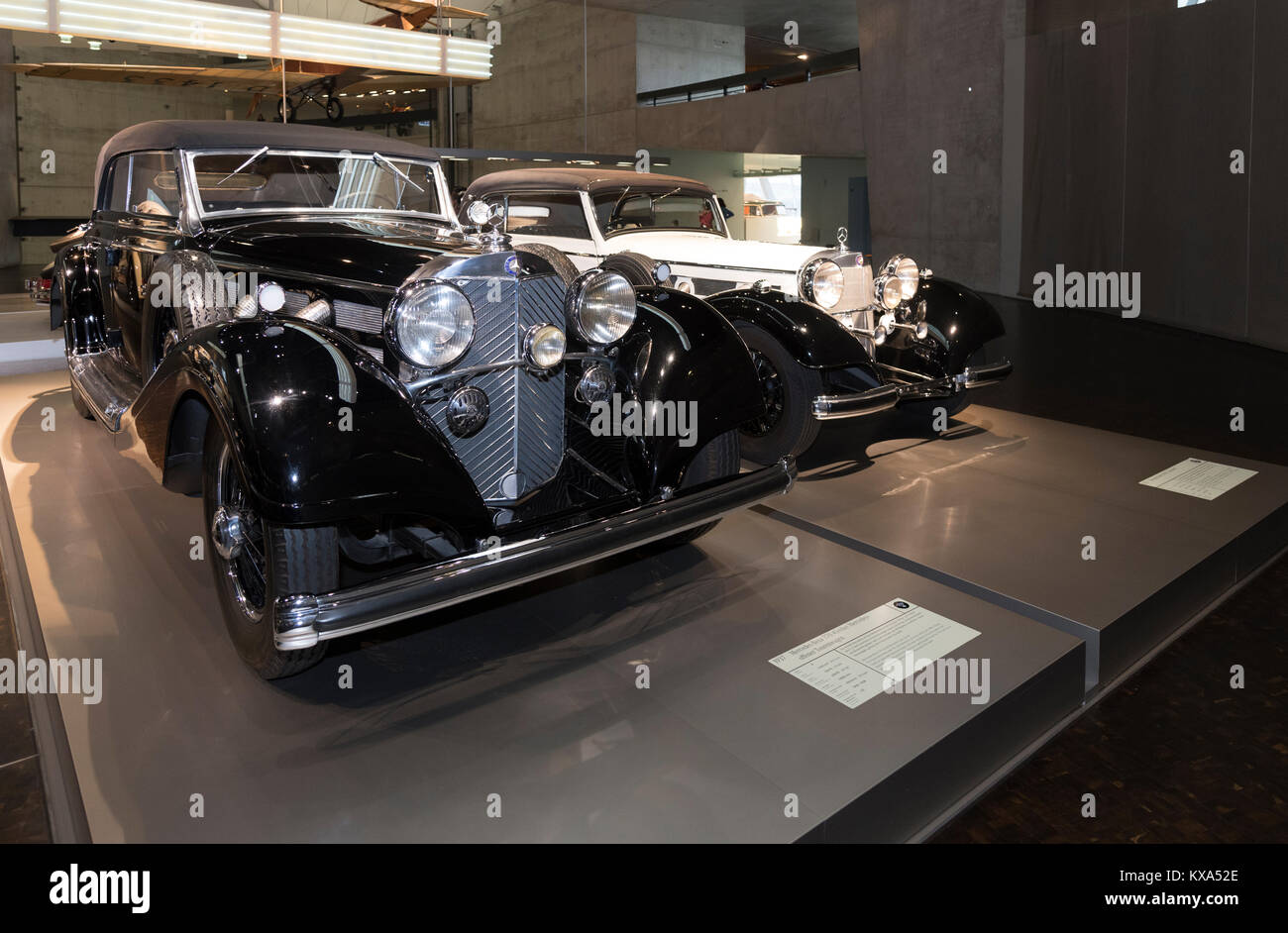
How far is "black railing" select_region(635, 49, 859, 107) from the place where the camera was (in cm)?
1128

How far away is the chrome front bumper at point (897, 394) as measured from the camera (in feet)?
11.7

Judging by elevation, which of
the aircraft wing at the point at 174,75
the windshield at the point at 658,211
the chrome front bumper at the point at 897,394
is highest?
the aircraft wing at the point at 174,75

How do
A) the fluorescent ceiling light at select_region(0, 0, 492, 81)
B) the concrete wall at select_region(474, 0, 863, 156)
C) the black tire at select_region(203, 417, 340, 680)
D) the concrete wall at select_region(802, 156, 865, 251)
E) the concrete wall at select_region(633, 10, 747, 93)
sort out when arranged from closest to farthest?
the black tire at select_region(203, 417, 340, 680)
the fluorescent ceiling light at select_region(0, 0, 492, 81)
the concrete wall at select_region(474, 0, 863, 156)
the concrete wall at select_region(633, 10, 747, 93)
the concrete wall at select_region(802, 156, 865, 251)

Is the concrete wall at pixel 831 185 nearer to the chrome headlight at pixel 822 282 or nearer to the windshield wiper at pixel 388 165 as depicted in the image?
the chrome headlight at pixel 822 282

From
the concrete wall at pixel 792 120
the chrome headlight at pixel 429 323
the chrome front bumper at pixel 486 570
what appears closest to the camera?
the chrome front bumper at pixel 486 570

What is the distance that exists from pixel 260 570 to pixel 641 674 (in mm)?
1027

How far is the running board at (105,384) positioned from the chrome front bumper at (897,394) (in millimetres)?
2574

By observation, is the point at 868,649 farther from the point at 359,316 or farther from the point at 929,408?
the point at 929,408

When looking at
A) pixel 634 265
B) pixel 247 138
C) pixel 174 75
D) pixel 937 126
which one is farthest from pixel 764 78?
pixel 247 138

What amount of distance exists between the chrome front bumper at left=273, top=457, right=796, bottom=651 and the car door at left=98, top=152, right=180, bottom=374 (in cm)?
198

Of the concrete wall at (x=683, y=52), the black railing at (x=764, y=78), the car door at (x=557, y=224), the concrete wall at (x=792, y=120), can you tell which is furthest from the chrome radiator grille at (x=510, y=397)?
the concrete wall at (x=792, y=120)

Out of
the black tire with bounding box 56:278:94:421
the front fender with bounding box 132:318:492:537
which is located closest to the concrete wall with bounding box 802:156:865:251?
the black tire with bounding box 56:278:94:421

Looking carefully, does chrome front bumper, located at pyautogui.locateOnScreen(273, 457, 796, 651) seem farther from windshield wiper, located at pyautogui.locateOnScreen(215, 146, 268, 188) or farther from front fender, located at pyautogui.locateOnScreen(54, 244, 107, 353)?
front fender, located at pyautogui.locateOnScreen(54, 244, 107, 353)
